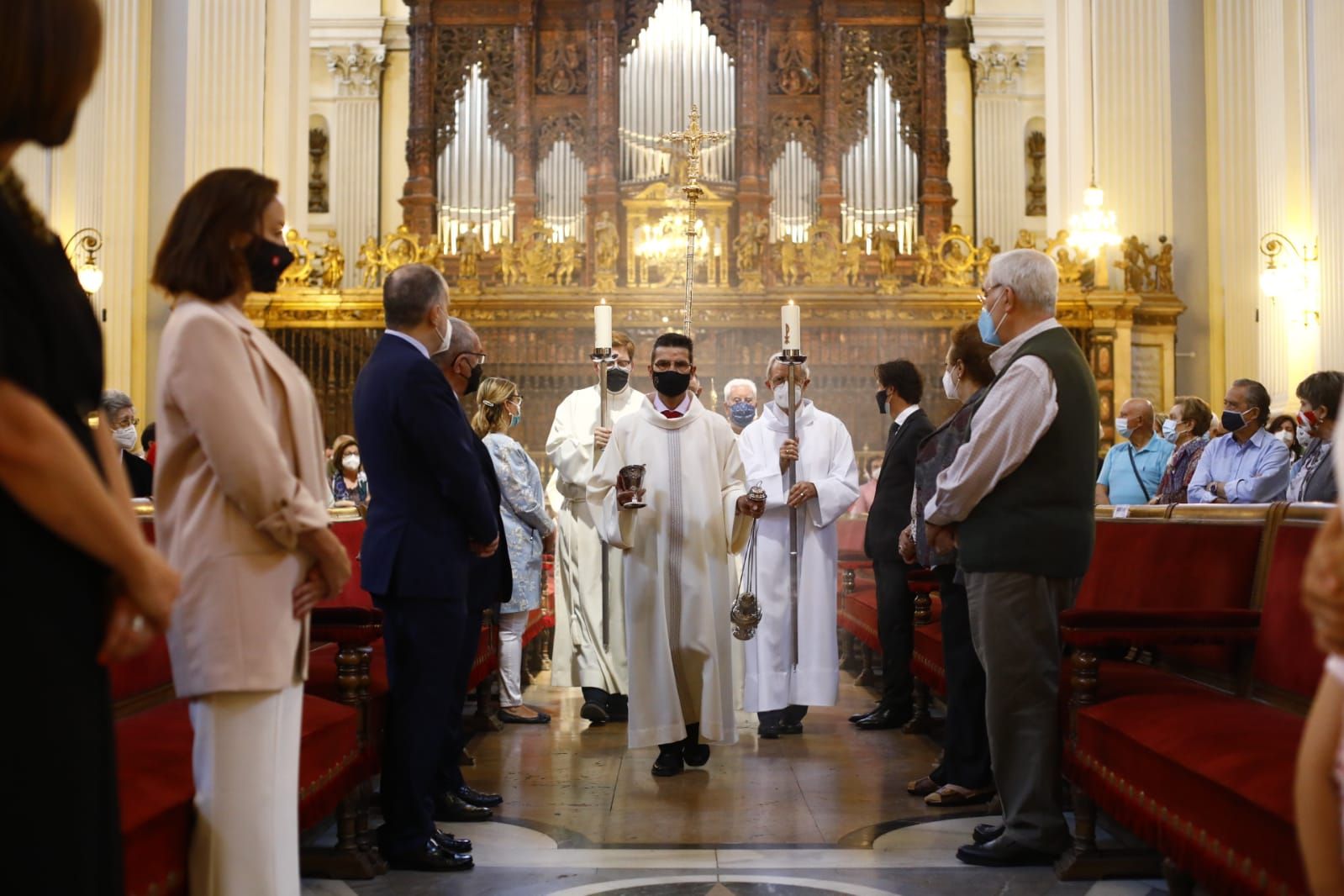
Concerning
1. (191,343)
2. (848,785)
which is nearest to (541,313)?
(848,785)

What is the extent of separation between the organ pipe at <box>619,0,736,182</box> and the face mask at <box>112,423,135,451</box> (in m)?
8.87

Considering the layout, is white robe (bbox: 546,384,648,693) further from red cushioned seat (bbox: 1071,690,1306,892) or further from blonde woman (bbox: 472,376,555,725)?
red cushioned seat (bbox: 1071,690,1306,892)

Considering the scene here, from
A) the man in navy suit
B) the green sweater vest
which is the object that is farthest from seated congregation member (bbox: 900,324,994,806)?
the man in navy suit

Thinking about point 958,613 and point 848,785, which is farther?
point 848,785

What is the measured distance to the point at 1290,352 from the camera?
1129cm

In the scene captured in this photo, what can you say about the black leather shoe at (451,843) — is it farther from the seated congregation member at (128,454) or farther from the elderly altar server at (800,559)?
the seated congregation member at (128,454)

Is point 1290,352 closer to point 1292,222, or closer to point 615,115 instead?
point 1292,222

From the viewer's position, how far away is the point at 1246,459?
22.0 ft

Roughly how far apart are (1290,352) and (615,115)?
8235 mm

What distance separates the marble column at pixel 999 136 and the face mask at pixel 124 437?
12.5 meters

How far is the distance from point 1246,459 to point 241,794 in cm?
563

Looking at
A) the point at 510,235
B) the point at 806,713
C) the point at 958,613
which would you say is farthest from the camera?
the point at 510,235

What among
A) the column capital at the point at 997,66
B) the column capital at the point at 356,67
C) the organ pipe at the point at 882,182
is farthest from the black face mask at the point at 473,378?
the column capital at the point at 997,66

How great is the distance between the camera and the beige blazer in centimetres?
239
